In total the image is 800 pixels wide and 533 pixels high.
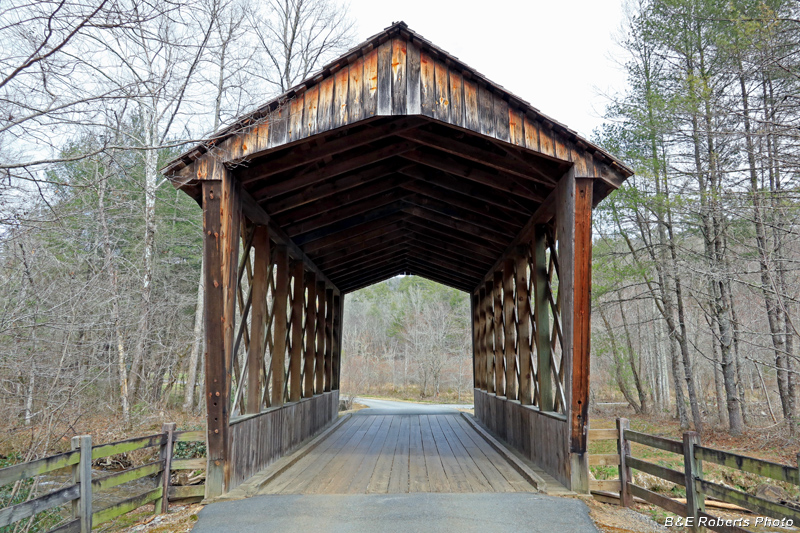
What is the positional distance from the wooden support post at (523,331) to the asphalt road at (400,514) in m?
2.70

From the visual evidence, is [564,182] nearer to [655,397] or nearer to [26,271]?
[26,271]

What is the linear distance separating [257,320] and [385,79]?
3290mm

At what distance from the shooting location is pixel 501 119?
5273 mm

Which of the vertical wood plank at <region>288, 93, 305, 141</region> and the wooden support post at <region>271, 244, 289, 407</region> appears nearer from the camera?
the vertical wood plank at <region>288, 93, 305, 141</region>

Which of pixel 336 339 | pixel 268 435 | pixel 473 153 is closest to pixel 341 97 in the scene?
pixel 473 153

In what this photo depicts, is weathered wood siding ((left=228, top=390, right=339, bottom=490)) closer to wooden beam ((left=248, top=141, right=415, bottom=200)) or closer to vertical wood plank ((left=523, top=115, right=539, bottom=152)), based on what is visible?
wooden beam ((left=248, top=141, right=415, bottom=200))

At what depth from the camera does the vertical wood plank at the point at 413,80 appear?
509 centimetres

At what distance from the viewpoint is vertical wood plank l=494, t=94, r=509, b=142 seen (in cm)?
525

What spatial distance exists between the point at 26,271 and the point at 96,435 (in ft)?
14.2

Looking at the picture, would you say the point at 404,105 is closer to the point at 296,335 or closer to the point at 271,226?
the point at 271,226

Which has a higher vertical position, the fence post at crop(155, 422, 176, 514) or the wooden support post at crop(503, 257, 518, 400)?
the wooden support post at crop(503, 257, 518, 400)

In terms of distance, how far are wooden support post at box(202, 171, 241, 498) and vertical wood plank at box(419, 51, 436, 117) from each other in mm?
1988

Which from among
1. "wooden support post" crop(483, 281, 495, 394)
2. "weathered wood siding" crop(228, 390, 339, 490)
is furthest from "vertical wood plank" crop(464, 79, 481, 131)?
"wooden support post" crop(483, 281, 495, 394)

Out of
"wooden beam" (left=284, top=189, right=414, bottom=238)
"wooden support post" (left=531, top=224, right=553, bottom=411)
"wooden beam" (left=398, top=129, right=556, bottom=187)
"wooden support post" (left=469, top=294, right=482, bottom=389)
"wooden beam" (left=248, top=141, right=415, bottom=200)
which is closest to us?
"wooden beam" (left=398, top=129, right=556, bottom=187)
